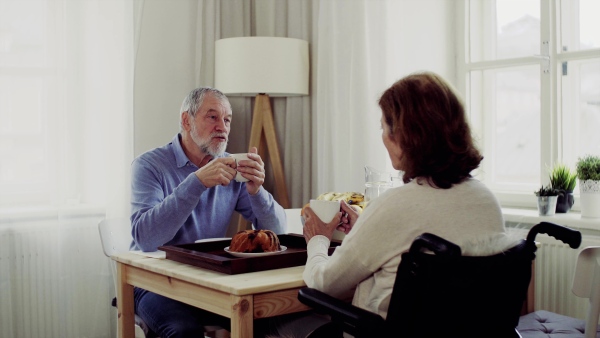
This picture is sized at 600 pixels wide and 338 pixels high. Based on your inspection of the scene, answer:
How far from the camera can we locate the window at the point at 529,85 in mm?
3205

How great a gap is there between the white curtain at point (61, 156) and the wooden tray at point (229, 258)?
1.40m

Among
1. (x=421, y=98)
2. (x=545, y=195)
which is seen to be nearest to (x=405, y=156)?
(x=421, y=98)

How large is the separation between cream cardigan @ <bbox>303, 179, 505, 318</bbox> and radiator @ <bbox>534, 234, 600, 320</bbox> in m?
1.58

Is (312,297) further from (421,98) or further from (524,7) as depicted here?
(524,7)

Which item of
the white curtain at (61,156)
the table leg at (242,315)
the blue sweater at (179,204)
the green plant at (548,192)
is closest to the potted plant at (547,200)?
the green plant at (548,192)

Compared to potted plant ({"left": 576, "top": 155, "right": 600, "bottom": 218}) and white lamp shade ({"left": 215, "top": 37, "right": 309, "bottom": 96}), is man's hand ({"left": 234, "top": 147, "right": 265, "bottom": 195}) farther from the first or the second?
potted plant ({"left": 576, "top": 155, "right": 600, "bottom": 218})

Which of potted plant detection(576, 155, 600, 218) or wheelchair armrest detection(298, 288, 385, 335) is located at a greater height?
potted plant detection(576, 155, 600, 218)

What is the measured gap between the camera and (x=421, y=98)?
1.50 m

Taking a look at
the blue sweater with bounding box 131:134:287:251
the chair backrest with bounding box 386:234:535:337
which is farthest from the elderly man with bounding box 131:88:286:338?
the chair backrest with bounding box 386:234:535:337

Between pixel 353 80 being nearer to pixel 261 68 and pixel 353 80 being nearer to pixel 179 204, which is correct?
pixel 261 68

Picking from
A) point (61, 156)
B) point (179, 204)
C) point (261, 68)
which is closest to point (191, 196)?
point (179, 204)

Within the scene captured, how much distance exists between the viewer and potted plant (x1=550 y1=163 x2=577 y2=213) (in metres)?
3.05

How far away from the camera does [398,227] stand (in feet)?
4.70

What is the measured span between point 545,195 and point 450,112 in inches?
67.6
